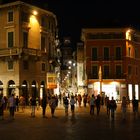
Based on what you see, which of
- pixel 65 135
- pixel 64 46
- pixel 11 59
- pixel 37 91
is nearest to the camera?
pixel 65 135

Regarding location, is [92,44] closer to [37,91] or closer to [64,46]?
[37,91]

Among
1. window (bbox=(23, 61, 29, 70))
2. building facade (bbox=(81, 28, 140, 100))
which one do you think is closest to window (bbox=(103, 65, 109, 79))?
building facade (bbox=(81, 28, 140, 100))

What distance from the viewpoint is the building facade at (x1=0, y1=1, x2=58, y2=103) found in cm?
5408

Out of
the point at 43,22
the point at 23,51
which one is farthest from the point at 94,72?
the point at 23,51

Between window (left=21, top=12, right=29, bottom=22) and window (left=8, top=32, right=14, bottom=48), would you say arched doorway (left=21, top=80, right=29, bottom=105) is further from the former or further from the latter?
window (left=21, top=12, right=29, bottom=22)

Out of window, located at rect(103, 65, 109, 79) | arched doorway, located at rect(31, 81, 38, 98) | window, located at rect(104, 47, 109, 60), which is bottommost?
arched doorway, located at rect(31, 81, 38, 98)

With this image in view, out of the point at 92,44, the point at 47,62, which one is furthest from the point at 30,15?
the point at 92,44

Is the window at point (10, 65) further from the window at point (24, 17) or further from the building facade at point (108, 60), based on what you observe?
the building facade at point (108, 60)

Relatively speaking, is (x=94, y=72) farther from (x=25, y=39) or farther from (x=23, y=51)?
(x=23, y=51)

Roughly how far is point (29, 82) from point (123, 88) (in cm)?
2222

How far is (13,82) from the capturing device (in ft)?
180

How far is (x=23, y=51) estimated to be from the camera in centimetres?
5325

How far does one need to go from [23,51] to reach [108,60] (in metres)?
23.2

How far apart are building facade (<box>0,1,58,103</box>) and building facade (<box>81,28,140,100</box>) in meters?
15.0
